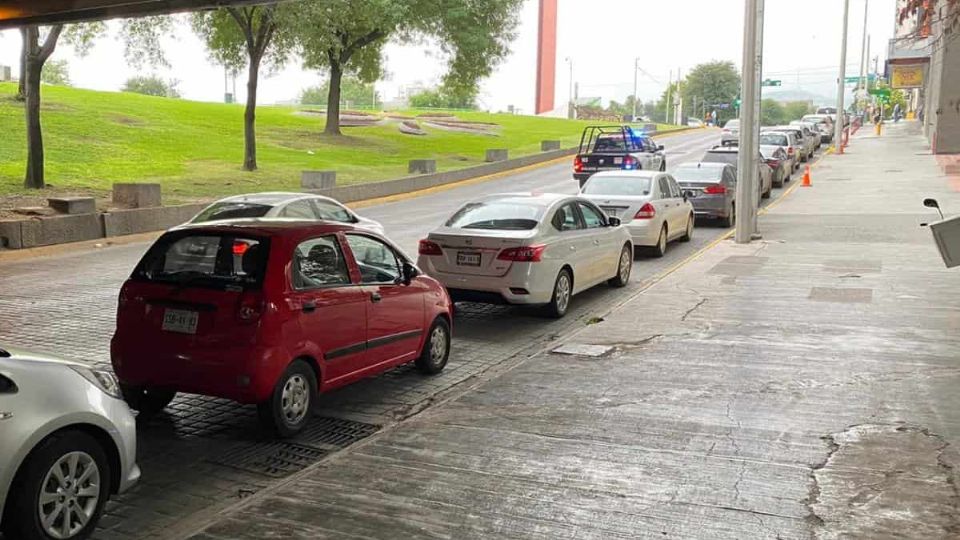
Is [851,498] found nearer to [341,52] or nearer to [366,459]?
[366,459]

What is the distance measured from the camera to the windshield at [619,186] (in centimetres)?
1666

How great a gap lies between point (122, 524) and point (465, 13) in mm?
37932

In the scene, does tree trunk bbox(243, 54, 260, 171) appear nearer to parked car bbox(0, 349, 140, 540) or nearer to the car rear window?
the car rear window

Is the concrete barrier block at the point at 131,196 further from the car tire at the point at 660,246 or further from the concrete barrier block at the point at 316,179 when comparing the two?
the car tire at the point at 660,246

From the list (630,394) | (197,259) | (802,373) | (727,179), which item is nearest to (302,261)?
(197,259)

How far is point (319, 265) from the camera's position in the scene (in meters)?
6.89

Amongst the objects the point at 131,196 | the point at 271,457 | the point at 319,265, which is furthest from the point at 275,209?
the point at 131,196

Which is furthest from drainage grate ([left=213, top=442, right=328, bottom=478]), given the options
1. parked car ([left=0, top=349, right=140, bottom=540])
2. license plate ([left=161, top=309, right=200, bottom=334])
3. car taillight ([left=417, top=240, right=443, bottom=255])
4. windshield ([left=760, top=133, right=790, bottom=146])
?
windshield ([left=760, top=133, right=790, bottom=146])

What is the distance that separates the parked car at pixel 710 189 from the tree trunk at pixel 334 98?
961 inches

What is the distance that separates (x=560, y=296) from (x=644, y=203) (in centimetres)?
548

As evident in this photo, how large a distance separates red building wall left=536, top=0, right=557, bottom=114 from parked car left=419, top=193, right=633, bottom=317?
8801 cm

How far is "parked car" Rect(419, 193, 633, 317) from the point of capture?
10422 mm

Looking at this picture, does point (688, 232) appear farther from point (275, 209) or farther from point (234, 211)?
point (234, 211)

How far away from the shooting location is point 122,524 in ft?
16.7
